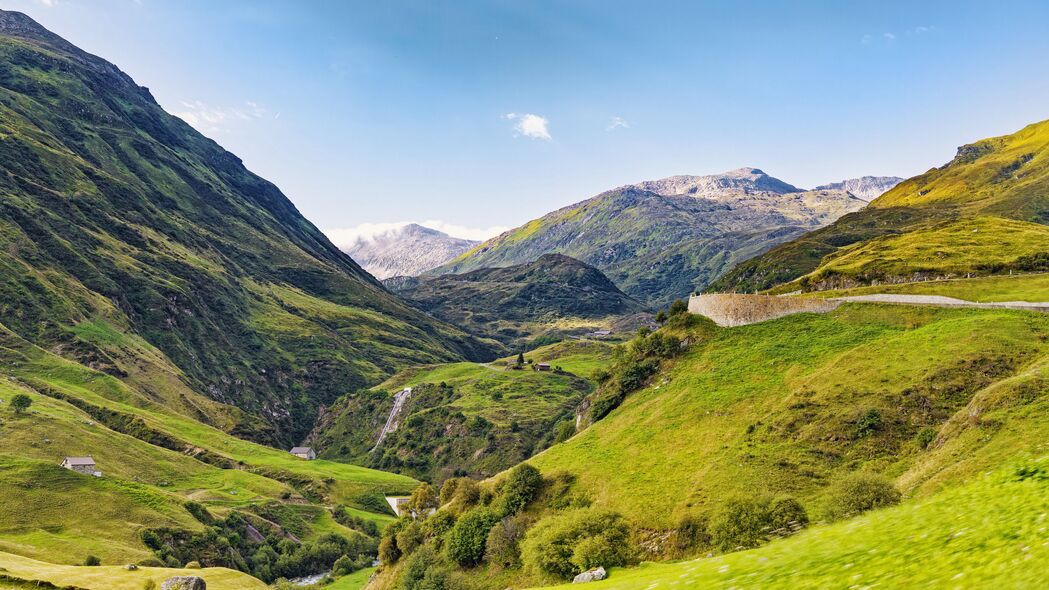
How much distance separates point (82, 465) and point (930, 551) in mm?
157051

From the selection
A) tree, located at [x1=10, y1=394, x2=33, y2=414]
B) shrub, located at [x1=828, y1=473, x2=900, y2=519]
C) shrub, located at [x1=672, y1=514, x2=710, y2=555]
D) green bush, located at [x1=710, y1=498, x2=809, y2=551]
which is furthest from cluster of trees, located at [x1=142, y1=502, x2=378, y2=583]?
shrub, located at [x1=828, y1=473, x2=900, y2=519]

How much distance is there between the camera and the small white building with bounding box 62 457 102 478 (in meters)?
125

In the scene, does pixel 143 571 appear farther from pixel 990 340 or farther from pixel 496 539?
pixel 990 340

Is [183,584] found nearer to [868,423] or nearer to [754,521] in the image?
[754,521]

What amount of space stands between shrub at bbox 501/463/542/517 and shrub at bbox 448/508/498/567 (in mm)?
2639

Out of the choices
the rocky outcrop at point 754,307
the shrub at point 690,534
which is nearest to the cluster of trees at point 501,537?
the shrub at point 690,534

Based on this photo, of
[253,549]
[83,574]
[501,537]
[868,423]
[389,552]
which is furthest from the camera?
[253,549]

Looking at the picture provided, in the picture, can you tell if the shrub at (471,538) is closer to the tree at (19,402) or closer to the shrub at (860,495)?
the shrub at (860,495)

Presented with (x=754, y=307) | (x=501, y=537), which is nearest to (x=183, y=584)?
(x=501, y=537)

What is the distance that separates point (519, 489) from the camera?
78.6m

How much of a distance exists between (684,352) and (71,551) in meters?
107

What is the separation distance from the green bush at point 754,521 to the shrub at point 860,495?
412cm

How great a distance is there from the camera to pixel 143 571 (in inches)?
3300

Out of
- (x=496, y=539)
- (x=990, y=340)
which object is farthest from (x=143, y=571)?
(x=990, y=340)
